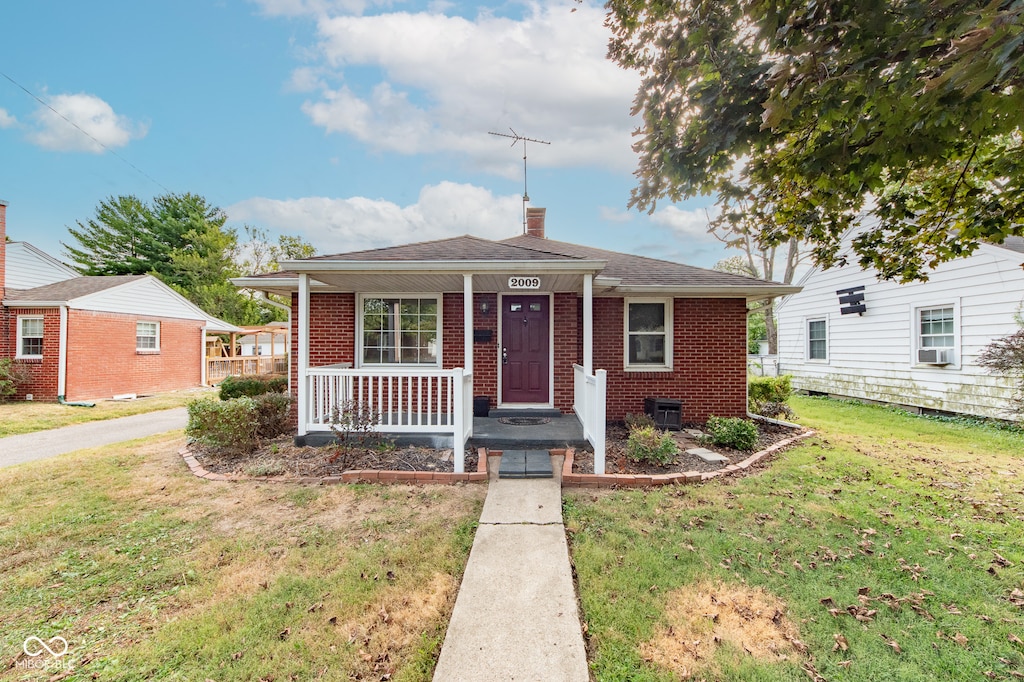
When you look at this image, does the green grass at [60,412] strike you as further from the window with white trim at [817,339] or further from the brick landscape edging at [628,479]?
the window with white trim at [817,339]

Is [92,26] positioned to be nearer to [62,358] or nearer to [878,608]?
[62,358]

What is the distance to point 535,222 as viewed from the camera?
1146 cm

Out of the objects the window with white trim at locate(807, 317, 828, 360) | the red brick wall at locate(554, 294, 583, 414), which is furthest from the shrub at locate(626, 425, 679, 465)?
the window with white trim at locate(807, 317, 828, 360)

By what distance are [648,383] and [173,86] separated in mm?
17180

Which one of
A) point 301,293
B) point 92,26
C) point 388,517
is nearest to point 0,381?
point 92,26

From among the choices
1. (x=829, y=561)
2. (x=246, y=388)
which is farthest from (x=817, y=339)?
(x=246, y=388)

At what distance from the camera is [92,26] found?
35.2 feet

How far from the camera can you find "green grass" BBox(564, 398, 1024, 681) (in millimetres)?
2346

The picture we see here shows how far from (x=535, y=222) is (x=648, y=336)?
4816 millimetres

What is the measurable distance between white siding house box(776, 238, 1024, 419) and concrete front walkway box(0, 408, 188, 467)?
13.8 m

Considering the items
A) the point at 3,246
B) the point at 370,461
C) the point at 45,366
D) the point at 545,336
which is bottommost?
the point at 370,461

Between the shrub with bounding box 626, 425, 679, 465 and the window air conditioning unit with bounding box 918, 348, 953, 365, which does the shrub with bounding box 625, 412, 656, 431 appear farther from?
the window air conditioning unit with bounding box 918, 348, 953, 365

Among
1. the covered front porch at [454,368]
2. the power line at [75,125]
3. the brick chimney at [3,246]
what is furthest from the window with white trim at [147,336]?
the covered front porch at [454,368]

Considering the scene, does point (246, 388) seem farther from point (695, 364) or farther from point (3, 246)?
point (3, 246)
